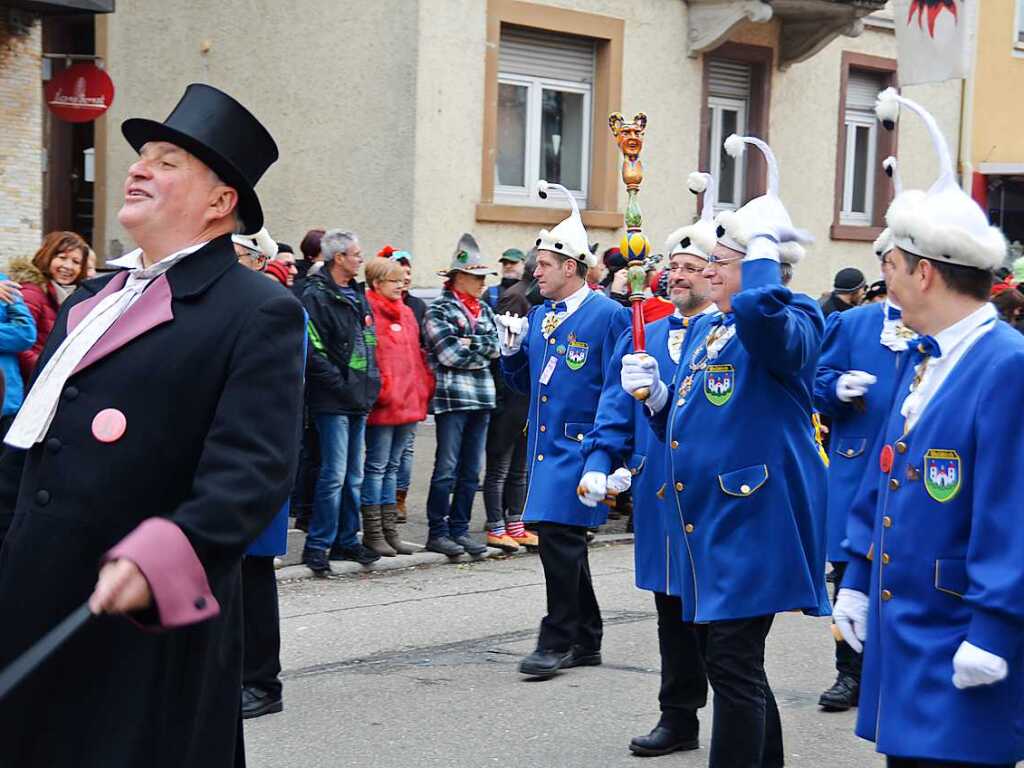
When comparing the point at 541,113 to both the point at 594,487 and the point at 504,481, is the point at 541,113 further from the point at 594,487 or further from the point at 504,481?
the point at 594,487

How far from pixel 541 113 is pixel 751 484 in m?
11.0

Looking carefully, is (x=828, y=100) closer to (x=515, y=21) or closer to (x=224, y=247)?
(x=515, y=21)

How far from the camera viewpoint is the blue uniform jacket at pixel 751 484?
5203 mm

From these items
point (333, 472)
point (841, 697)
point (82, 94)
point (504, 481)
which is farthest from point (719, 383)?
point (82, 94)

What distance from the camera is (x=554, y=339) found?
7.70 meters

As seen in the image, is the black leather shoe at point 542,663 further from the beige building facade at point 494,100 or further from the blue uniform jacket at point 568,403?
the beige building facade at point 494,100

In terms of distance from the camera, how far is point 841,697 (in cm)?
686

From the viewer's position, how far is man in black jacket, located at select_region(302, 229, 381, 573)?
31.6 feet

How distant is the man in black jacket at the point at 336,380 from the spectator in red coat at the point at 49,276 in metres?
1.40

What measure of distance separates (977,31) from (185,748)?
19.2 meters

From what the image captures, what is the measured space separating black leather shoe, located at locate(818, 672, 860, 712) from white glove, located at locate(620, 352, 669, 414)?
191cm

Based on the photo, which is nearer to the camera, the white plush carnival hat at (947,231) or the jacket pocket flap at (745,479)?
the white plush carnival hat at (947,231)

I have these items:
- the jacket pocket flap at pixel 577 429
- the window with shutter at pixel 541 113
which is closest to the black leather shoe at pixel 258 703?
the jacket pocket flap at pixel 577 429

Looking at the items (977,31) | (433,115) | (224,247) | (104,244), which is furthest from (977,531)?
(977,31)
